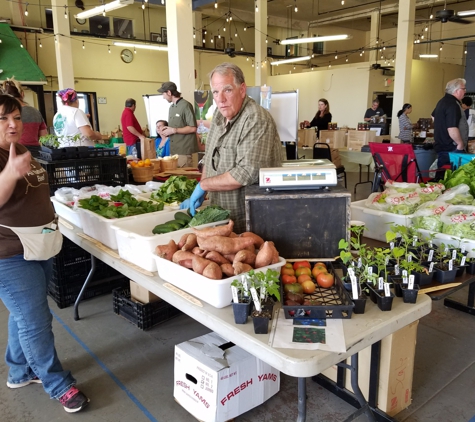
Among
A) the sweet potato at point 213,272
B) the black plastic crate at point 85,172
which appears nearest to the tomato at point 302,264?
the sweet potato at point 213,272

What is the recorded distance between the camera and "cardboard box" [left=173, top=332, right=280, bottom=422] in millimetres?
1862

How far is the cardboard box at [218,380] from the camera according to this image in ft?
6.11

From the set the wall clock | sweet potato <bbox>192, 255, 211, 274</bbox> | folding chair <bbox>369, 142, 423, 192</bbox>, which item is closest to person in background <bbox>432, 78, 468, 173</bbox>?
folding chair <bbox>369, 142, 423, 192</bbox>

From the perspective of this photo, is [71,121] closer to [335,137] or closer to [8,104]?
[8,104]

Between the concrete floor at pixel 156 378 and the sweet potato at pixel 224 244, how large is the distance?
907mm

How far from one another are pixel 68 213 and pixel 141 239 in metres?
1.05

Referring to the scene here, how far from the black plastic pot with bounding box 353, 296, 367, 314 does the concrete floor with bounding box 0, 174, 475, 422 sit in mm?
894

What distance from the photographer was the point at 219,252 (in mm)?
1692

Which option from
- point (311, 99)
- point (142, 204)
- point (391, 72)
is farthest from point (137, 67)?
point (142, 204)

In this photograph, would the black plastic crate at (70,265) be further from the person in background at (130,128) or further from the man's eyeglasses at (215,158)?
the person in background at (130,128)

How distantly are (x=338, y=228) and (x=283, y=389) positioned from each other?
97cm

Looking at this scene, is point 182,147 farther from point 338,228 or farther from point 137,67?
point 137,67

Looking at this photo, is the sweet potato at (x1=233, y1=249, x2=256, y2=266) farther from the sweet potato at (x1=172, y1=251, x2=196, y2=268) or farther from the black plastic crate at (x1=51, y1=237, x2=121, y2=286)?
the black plastic crate at (x1=51, y1=237, x2=121, y2=286)

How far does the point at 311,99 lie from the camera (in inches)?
602
